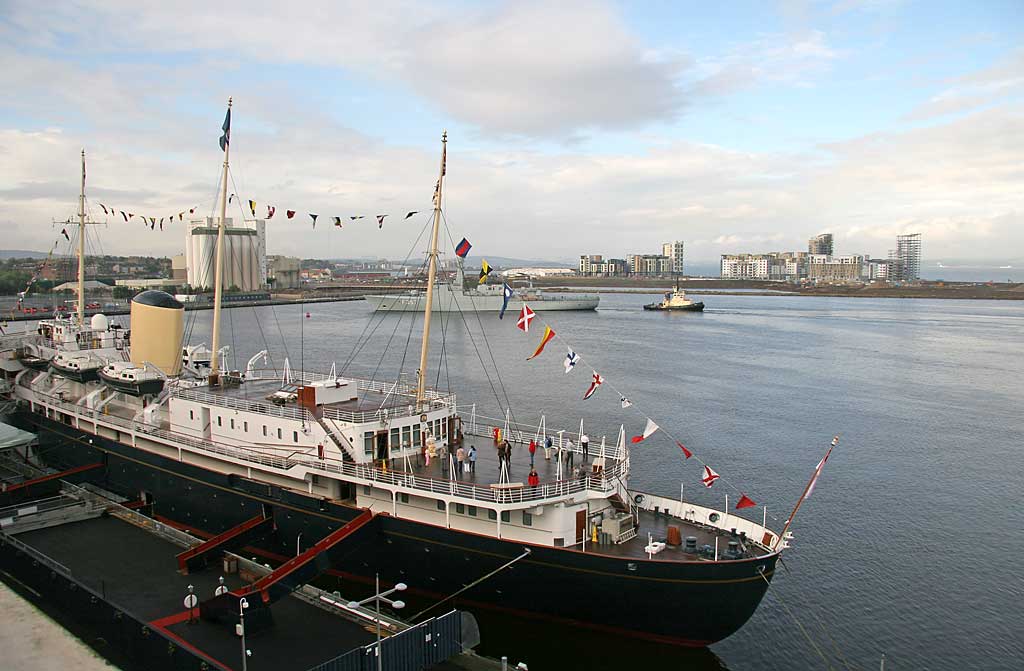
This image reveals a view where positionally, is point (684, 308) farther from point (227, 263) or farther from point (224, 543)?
point (224, 543)

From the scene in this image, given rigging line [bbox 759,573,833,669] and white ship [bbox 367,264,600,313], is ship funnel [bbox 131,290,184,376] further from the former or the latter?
white ship [bbox 367,264,600,313]

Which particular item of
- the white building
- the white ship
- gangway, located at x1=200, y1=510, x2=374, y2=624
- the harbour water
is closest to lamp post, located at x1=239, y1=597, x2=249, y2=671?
gangway, located at x1=200, y1=510, x2=374, y2=624

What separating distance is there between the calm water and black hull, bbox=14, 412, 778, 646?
0.53 metres

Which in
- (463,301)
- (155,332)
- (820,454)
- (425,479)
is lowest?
(820,454)

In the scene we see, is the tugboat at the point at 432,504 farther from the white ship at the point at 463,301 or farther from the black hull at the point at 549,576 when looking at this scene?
the white ship at the point at 463,301

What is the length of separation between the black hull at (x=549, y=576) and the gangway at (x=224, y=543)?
408 millimetres

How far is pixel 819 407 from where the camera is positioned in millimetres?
41750

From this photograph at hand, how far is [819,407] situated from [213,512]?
34.0 meters

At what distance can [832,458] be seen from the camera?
1240 inches

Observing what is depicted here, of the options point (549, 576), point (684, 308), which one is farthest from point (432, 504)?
point (684, 308)

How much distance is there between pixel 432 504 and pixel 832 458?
21.7 meters

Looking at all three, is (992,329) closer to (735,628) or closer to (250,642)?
(735,628)

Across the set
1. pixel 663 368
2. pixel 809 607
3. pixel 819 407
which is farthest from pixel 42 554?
pixel 663 368

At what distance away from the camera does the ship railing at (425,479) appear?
624 inches
